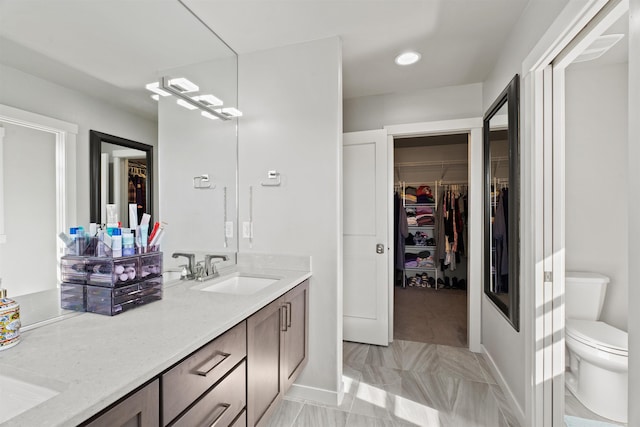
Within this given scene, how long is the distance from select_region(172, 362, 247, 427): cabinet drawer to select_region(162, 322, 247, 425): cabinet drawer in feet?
0.10

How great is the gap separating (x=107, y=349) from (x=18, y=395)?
0.19 metres

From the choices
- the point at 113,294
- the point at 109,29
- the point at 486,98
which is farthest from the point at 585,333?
the point at 109,29

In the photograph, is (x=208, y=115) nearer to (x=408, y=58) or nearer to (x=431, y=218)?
(x=408, y=58)

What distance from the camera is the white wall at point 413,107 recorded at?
270 centimetres

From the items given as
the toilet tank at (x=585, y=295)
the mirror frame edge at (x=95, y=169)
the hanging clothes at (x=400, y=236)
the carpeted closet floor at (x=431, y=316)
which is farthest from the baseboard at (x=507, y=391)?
the mirror frame edge at (x=95, y=169)

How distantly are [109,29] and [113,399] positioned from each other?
147 centimetres

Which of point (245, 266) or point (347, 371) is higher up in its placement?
point (245, 266)

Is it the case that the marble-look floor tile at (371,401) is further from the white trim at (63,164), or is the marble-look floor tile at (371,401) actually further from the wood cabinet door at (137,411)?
the white trim at (63,164)

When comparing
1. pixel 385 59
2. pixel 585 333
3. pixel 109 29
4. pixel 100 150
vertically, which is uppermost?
pixel 385 59

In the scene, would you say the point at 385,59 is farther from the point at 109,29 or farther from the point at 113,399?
the point at 113,399

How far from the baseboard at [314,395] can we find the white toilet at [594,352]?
5.11 feet

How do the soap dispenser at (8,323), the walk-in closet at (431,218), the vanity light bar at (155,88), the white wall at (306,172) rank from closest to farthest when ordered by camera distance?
1. the soap dispenser at (8,323)
2. the vanity light bar at (155,88)
3. the white wall at (306,172)
4. the walk-in closet at (431,218)

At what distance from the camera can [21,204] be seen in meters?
0.99

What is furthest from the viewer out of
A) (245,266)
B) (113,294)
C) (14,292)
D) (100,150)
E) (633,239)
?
(245,266)
